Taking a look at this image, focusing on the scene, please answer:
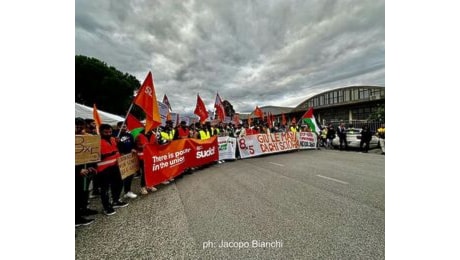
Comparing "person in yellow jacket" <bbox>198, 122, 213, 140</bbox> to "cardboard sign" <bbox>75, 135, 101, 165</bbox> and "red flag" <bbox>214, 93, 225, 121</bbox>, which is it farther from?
"cardboard sign" <bbox>75, 135, 101, 165</bbox>

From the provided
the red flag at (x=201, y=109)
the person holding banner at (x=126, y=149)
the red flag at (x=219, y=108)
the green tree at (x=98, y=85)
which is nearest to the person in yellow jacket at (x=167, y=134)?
the red flag at (x=201, y=109)

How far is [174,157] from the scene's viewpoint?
547 centimetres

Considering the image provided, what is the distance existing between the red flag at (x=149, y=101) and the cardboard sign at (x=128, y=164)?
0.74 metres

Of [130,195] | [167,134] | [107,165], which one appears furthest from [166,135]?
[107,165]

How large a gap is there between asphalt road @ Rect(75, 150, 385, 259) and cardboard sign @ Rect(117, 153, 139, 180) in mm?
634

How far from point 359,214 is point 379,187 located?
6.03ft

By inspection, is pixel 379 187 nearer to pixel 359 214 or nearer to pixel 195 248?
pixel 359 214

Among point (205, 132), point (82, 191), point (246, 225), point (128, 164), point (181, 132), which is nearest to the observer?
point (246, 225)

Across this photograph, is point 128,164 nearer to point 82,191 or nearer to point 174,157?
point 82,191

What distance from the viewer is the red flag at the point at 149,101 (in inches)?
177

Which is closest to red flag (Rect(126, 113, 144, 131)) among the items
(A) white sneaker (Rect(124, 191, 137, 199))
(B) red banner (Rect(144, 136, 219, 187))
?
(B) red banner (Rect(144, 136, 219, 187))

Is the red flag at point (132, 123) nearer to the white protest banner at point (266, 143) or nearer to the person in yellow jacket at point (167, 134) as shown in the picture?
the person in yellow jacket at point (167, 134)

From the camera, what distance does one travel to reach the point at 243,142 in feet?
31.0

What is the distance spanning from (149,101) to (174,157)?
1.79m
